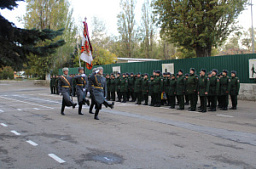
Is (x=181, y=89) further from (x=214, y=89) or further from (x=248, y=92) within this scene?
(x=248, y=92)

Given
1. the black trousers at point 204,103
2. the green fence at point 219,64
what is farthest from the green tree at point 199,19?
the black trousers at point 204,103

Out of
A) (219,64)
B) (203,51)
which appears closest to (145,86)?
(219,64)

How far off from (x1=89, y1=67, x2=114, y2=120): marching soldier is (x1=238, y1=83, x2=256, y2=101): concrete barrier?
952 centimetres

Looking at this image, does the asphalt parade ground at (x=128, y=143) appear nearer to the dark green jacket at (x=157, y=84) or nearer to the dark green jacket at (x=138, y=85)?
the dark green jacket at (x=157, y=84)

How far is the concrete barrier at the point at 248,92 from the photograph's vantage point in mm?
15820

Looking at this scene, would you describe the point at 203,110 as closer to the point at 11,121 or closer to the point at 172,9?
the point at 11,121

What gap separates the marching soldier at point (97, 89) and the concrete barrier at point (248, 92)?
9520 mm

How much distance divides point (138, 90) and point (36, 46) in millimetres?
9857

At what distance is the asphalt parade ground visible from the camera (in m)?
5.19

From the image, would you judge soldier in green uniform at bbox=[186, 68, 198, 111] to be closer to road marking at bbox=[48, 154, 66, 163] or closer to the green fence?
the green fence

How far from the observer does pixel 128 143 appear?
260 inches

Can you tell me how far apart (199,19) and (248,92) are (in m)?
6.42

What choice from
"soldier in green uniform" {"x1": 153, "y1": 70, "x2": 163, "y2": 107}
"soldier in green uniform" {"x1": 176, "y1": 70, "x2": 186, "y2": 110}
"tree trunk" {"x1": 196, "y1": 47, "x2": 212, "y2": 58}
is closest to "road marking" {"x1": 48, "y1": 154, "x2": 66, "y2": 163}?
"soldier in green uniform" {"x1": 176, "y1": 70, "x2": 186, "y2": 110}

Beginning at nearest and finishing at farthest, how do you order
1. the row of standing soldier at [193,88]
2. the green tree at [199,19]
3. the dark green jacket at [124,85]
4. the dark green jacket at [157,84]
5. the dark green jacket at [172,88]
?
the row of standing soldier at [193,88] → the dark green jacket at [172,88] → the dark green jacket at [157,84] → the dark green jacket at [124,85] → the green tree at [199,19]
